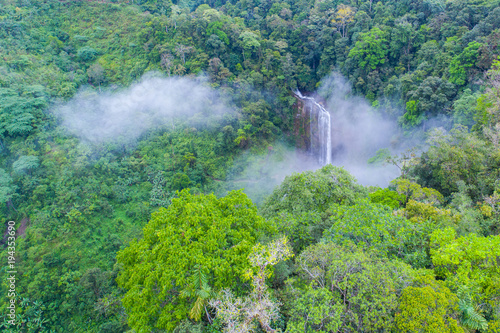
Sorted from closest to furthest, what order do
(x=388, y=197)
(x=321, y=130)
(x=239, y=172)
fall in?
1. (x=388, y=197)
2. (x=239, y=172)
3. (x=321, y=130)

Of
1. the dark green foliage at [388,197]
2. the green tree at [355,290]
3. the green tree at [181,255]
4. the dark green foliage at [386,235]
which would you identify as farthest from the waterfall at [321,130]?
the green tree at [355,290]

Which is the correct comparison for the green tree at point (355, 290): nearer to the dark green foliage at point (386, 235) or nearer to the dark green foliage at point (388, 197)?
the dark green foliage at point (386, 235)

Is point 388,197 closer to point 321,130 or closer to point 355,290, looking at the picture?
point 355,290

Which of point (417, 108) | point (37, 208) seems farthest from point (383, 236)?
point (37, 208)

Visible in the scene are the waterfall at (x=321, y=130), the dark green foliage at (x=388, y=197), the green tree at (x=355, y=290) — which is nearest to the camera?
the green tree at (x=355, y=290)

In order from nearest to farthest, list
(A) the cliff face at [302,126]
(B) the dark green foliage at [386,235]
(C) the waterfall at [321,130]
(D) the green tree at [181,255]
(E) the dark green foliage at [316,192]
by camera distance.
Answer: (D) the green tree at [181,255] → (B) the dark green foliage at [386,235] → (E) the dark green foliage at [316,192] → (C) the waterfall at [321,130] → (A) the cliff face at [302,126]

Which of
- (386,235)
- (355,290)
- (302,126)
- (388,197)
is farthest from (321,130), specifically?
(355,290)

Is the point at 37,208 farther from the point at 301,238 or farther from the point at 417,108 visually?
the point at 417,108
